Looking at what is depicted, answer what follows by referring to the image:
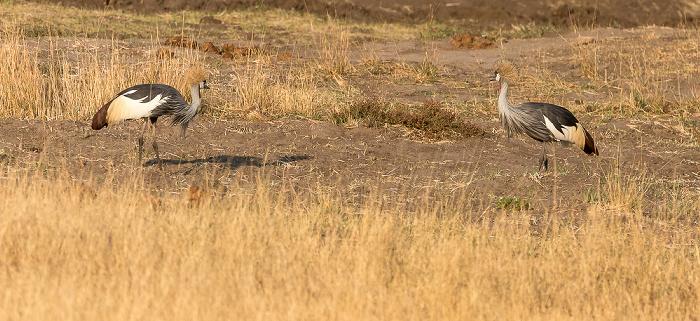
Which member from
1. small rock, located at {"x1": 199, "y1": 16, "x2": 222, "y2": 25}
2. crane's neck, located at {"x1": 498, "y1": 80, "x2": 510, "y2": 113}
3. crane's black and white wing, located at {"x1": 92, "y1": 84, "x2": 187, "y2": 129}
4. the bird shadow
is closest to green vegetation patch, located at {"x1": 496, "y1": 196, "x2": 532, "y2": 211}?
crane's neck, located at {"x1": 498, "y1": 80, "x2": 510, "y2": 113}

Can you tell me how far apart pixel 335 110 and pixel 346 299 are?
6.04 metres

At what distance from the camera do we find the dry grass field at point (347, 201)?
14.9ft

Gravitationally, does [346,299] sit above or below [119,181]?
above

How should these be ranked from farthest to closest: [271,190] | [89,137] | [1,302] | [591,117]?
1. [591,117]
2. [89,137]
3. [271,190]
4. [1,302]

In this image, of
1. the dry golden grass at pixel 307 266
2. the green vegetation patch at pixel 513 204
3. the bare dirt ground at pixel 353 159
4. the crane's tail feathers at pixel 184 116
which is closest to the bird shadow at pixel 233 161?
the bare dirt ground at pixel 353 159

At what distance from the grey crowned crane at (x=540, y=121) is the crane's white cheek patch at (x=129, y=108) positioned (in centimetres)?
347

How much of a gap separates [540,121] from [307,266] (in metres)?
4.01

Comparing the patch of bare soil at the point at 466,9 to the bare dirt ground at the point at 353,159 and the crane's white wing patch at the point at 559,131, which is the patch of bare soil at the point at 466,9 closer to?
the bare dirt ground at the point at 353,159

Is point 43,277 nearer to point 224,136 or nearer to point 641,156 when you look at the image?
point 224,136

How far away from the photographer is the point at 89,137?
8.73 metres

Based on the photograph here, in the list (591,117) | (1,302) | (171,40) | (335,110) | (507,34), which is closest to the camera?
(1,302)

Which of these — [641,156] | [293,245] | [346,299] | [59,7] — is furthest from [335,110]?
[59,7]

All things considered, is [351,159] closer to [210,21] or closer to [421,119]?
[421,119]

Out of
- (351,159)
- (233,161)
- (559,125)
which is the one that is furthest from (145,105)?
(559,125)
